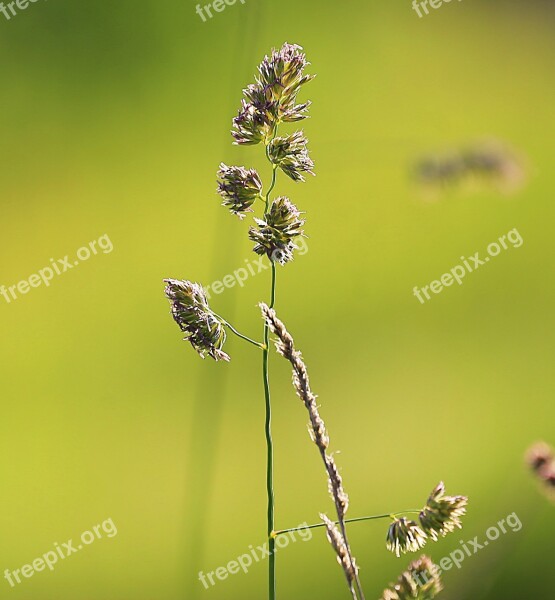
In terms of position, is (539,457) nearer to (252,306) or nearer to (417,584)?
(417,584)

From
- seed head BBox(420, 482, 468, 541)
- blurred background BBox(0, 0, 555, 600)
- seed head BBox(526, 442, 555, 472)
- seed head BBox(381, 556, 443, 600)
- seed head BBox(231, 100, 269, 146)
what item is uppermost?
blurred background BBox(0, 0, 555, 600)

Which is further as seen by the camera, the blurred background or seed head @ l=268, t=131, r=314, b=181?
the blurred background

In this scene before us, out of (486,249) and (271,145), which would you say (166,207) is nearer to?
(486,249)

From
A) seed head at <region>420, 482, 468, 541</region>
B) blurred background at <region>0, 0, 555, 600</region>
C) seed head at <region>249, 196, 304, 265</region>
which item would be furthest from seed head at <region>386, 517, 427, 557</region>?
blurred background at <region>0, 0, 555, 600</region>

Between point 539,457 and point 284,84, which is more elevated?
point 284,84

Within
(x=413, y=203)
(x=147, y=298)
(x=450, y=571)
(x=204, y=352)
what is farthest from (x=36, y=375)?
(x=204, y=352)

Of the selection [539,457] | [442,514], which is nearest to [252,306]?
[539,457]

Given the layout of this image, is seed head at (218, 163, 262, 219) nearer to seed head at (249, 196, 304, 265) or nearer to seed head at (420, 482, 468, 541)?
seed head at (249, 196, 304, 265)
